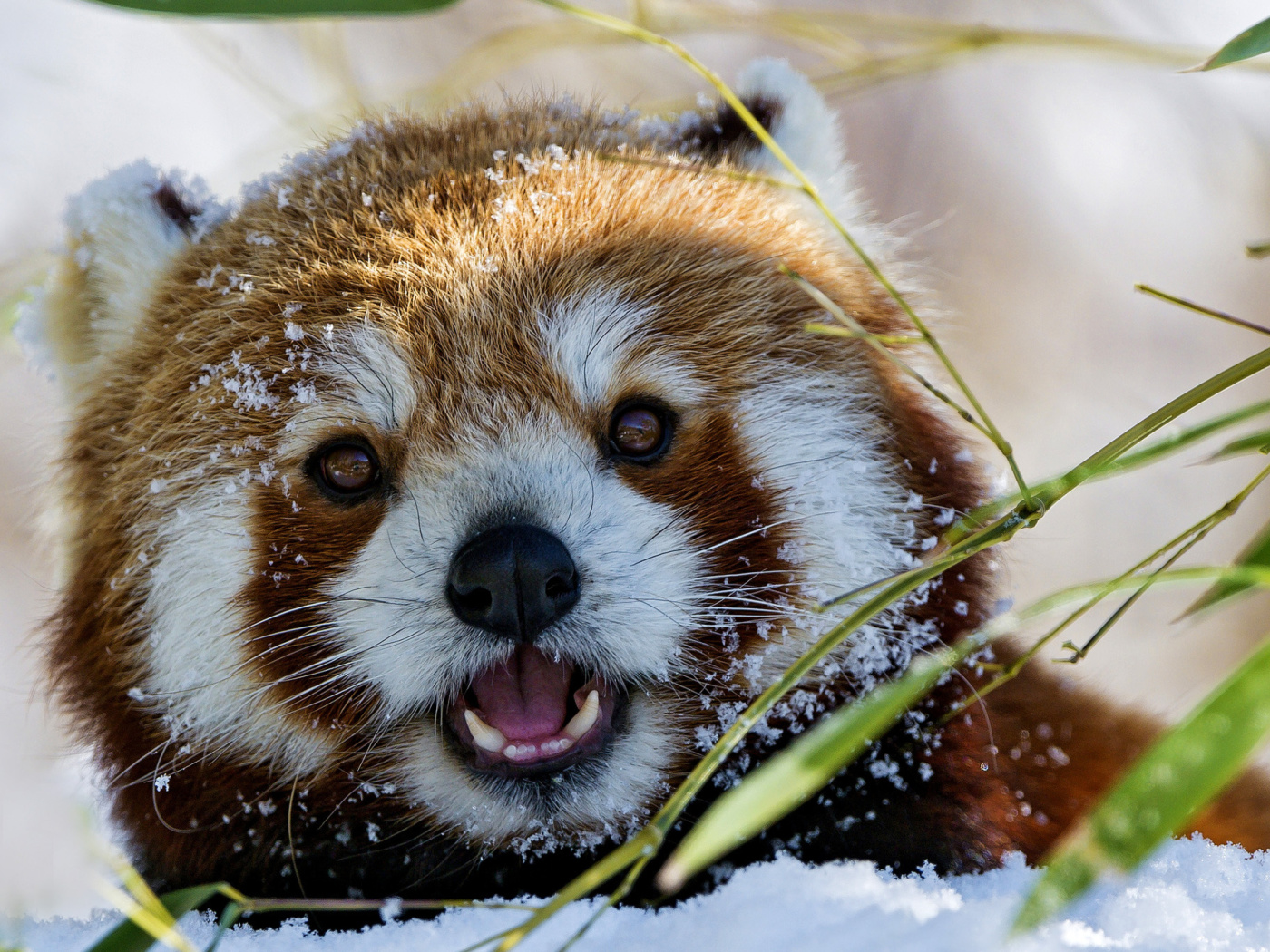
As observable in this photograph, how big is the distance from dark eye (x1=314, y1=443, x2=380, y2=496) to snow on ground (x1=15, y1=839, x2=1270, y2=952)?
20.6 inches

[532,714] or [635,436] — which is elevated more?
[635,436]

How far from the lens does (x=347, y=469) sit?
1.42 metres

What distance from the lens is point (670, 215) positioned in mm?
1562

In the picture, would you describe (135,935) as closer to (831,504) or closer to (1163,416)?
(831,504)

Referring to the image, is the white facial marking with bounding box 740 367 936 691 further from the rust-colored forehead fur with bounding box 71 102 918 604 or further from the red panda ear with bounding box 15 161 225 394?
the red panda ear with bounding box 15 161 225 394

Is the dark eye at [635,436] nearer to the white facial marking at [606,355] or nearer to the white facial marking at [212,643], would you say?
the white facial marking at [606,355]

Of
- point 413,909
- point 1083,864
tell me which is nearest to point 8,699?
point 413,909

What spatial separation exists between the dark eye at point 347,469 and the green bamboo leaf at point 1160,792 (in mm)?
939

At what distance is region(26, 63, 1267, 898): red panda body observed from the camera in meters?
1.36

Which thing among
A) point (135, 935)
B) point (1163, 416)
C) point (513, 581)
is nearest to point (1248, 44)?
point (1163, 416)

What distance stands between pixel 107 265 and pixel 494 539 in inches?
33.7

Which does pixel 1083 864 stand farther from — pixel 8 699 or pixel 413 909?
pixel 8 699

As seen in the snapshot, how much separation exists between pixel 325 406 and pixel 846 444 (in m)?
0.68

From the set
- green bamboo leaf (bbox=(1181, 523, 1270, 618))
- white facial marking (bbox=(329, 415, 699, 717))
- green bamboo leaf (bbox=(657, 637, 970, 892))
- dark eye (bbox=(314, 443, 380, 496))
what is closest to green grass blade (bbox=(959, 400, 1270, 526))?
green bamboo leaf (bbox=(1181, 523, 1270, 618))
